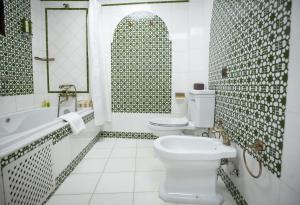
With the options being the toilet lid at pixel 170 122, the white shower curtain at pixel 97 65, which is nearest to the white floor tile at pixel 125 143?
the white shower curtain at pixel 97 65

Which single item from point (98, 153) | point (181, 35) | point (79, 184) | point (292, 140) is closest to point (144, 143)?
point (98, 153)

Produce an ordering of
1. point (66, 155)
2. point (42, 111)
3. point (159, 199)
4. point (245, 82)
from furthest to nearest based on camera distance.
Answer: point (42, 111) < point (66, 155) < point (159, 199) < point (245, 82)

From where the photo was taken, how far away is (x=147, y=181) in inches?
74.0

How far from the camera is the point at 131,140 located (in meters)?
3.12

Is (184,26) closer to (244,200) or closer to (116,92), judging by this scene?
(116,92)

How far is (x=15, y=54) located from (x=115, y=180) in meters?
1.90

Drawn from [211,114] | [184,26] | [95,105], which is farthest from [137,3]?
[211,114]

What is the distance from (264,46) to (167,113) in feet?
6.65

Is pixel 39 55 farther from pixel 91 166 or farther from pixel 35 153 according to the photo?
pixel 35 153

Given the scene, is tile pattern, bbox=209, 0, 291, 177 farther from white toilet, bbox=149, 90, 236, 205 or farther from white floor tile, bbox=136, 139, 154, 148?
white floor tile, bbox=136, 139, 154, 148

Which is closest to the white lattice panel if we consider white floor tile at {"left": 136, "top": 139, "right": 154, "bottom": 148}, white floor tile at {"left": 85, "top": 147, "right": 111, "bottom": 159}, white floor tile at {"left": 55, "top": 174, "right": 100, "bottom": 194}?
white floor tile at {"left": 55, "top": 174, "right": 100, "bottom": 194}

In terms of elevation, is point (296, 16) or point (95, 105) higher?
point (296, 16)

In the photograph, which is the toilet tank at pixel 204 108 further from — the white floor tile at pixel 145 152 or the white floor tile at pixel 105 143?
the white floor tile at pixel 105 143

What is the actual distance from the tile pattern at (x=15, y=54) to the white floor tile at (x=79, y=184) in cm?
123
